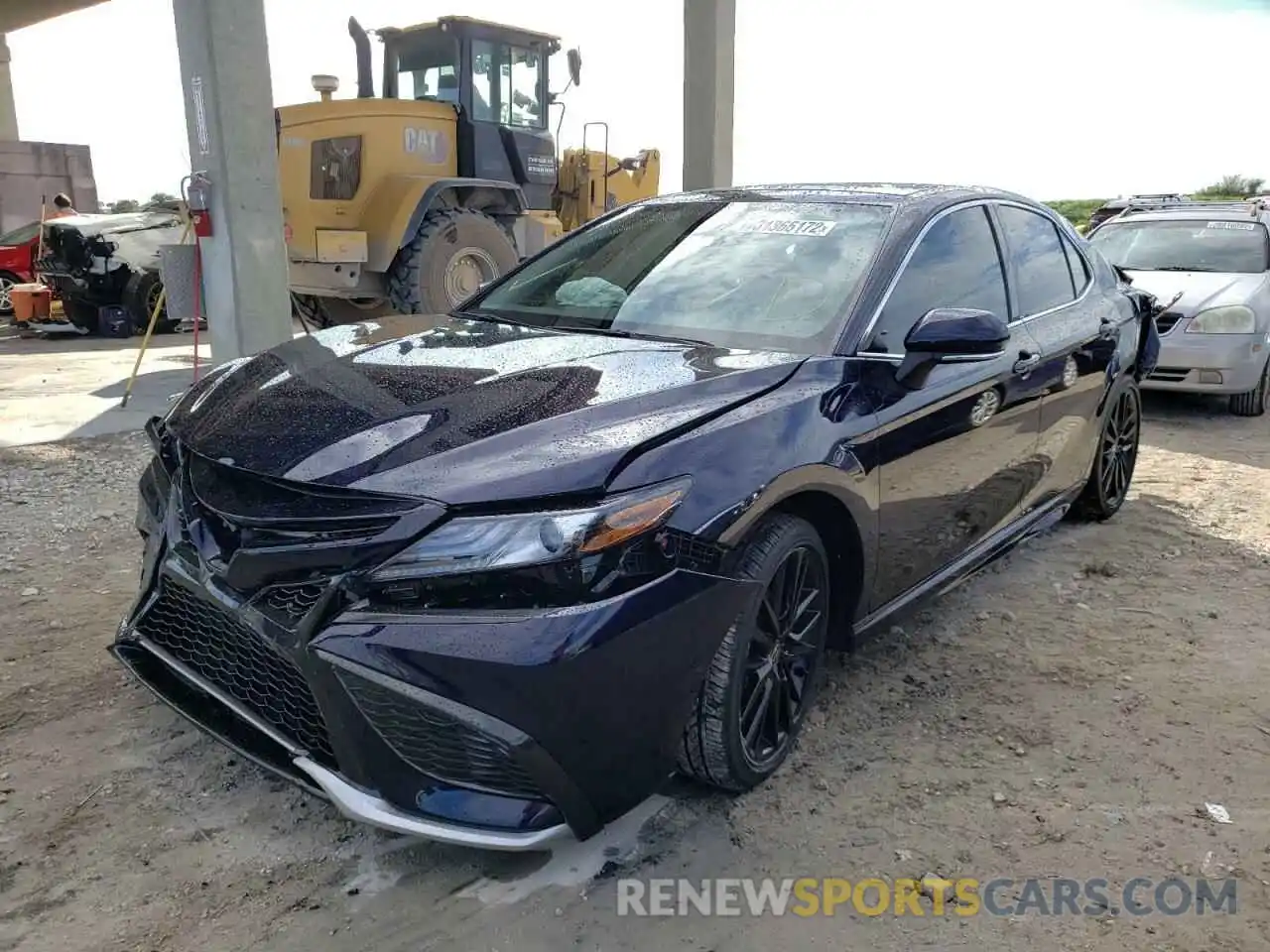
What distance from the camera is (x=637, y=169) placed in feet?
39.0

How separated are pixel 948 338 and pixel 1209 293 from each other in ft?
19.6

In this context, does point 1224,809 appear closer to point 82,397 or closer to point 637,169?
point 82,397

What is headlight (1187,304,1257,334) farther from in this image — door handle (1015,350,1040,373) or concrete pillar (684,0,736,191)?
concrete pillar (684,0,736,191)

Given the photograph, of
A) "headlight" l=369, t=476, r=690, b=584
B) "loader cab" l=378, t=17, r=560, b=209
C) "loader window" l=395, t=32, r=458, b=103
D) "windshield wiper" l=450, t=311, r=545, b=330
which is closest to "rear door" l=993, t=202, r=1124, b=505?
"windshield wiper" l=450, t=311, r=545, b=330

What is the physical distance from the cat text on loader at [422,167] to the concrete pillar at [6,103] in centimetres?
1486

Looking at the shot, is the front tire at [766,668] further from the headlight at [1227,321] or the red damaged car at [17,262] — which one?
the red damaged car at [17,262]

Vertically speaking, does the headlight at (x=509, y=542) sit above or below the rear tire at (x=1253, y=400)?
above

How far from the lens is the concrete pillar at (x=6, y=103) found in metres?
20.3

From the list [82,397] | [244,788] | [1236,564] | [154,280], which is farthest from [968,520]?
[154,280]

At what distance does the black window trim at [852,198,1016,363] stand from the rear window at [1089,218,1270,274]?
16.4 ft

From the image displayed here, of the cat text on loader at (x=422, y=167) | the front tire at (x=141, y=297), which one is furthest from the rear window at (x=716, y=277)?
the front tire at (x=141, y=297)

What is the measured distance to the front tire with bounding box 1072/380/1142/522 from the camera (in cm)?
478

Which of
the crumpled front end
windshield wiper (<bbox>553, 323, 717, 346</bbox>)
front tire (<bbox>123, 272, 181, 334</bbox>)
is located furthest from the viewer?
front tire (<bbox>123, 272, 181, 334</bbox>)

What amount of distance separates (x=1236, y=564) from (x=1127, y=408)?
90 cm
